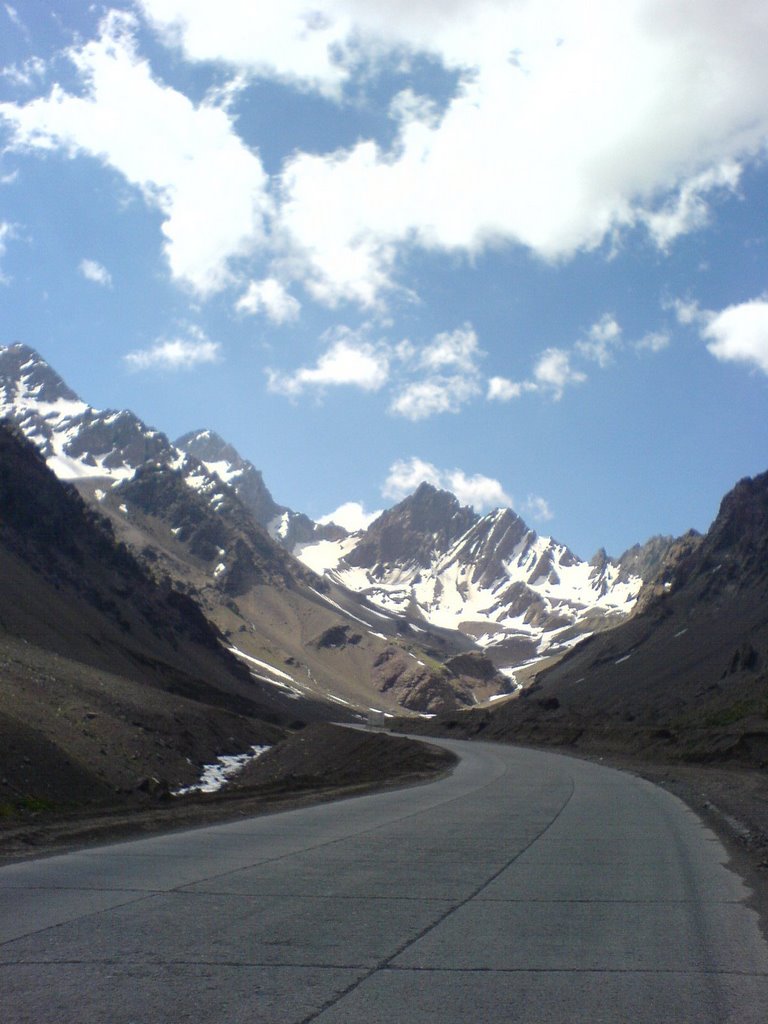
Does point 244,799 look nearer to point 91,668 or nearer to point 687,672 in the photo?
point 91,668

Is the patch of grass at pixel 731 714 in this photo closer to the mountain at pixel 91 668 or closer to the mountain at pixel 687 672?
the mountain at pixel 687 672

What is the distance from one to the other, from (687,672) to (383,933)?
384 ft

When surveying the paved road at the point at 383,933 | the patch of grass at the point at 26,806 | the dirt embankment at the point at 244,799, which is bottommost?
the patch of grass at the point at 26,806

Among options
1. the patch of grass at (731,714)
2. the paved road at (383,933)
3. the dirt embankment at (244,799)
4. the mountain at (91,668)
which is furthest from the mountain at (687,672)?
the paved road at (383,933)

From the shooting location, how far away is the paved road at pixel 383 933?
6488mm

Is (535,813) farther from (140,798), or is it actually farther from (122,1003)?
(122,1003)

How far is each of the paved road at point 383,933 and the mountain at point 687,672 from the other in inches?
1386

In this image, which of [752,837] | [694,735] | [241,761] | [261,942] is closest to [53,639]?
[241,761]

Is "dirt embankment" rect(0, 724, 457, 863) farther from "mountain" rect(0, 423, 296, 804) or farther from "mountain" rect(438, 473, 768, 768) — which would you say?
"mountain" rect(438, 473, 768, 768)

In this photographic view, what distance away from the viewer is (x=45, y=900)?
10.2 m

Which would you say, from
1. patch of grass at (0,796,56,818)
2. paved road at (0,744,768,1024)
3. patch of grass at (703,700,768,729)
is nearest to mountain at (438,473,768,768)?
patch of grass at (703,700,768,729)

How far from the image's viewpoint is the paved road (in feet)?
21.3

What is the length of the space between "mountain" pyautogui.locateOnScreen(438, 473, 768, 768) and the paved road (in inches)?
1386

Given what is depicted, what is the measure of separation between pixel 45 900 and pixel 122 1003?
4406 millimetres
